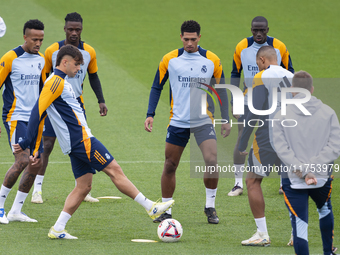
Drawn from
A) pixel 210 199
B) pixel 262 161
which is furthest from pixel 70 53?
pixel 210 199

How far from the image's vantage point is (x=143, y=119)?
13773 mm

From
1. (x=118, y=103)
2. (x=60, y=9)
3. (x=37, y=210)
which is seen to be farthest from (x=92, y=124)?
(x=60, y=9)

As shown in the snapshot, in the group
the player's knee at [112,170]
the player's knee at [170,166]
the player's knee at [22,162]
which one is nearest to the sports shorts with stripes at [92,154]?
the player's knee at [112,170]

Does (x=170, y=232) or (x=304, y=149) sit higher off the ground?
(x=304, y=149)

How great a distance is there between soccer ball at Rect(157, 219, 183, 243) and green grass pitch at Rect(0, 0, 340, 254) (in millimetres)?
73

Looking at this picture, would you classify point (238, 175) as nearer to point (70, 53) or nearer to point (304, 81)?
point (70, 53)

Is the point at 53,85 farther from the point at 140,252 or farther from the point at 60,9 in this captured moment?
the point at 60,9

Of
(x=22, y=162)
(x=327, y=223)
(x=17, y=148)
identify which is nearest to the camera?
(x=327, y=223)

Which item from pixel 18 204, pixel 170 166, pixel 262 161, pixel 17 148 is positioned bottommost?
pixel 18 204

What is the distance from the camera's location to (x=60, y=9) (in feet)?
80.0

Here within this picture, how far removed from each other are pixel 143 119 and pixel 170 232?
807 cm

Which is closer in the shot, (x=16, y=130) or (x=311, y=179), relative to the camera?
(x=311, y=179)

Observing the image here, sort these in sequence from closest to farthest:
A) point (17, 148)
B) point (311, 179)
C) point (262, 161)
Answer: point (311, 179), point (262, 161), point (17, 148)

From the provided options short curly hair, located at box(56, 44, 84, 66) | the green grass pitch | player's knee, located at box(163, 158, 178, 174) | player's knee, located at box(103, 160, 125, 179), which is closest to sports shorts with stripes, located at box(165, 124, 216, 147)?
player's knee, located at box(163, 158, 178, 174)
